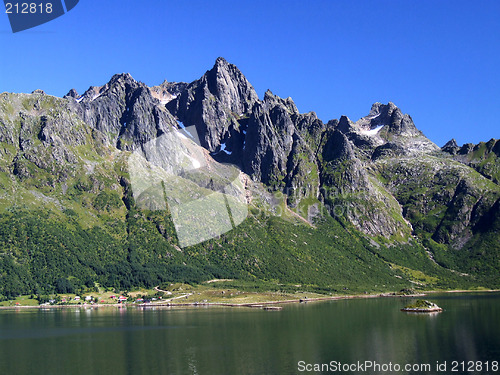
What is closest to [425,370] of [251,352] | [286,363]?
[286,363]

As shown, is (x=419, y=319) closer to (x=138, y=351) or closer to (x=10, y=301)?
(x=138, y=351)

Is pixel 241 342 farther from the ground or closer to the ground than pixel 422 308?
A: farther from the ground

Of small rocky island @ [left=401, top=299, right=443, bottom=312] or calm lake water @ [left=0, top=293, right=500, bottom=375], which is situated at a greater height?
calm lake water @ [left=0, top=293, right=500, bottom=375]

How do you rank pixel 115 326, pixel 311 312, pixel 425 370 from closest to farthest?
pixel 425 370
pixel 115 326
pixel 311 312

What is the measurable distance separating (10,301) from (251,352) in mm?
138456

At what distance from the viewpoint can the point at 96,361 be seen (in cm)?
8381

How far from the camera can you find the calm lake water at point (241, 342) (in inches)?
3154

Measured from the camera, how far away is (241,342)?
99562 mm

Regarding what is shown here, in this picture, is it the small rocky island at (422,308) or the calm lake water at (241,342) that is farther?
the small rocky island at (422,308)

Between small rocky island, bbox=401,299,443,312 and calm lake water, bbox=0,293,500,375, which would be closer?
calm lake water, bbox=0,293,500,375

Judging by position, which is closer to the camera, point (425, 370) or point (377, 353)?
point (425, 370)

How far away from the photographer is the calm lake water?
80.1 m

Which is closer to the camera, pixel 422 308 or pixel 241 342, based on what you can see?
pixel 241 342

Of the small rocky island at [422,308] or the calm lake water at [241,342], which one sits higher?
the calm lake water at [241,342]
